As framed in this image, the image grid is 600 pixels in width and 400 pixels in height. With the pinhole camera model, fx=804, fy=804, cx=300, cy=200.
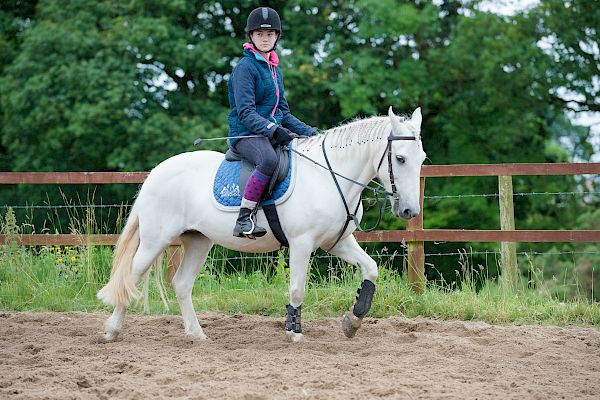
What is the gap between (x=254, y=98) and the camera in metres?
6.34

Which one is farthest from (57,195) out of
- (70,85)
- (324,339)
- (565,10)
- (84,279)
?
(324,339)

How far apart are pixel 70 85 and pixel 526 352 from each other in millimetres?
13493

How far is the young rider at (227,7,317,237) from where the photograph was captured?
618cm

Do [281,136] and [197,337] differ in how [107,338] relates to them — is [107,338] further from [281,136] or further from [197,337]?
[281,136]

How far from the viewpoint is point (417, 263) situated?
820cm

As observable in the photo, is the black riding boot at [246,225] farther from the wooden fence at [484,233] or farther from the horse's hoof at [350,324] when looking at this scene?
the wooden fence at [484,233]

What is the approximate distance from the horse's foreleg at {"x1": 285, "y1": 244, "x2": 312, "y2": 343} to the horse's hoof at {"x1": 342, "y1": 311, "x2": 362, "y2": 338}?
14.4 inches

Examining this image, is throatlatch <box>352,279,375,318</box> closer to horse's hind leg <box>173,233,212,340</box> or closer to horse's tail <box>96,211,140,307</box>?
horse's hind leg <box>173,233,212,340</box>

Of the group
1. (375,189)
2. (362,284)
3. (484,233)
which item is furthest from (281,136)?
(484,233)

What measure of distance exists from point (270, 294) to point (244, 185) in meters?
2.23

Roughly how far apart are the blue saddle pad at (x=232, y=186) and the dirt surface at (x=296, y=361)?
1.15 metres

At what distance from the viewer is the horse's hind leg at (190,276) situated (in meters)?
6.75

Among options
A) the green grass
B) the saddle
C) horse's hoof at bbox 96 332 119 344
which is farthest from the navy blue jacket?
the green grass

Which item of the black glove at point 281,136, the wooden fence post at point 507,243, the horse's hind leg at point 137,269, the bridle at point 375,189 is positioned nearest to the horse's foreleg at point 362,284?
the bridle at point 375,189
